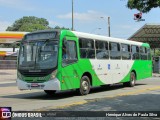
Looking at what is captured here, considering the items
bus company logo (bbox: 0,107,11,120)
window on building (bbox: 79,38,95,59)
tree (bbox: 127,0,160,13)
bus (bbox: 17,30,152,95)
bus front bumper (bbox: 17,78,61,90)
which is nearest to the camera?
bus company logo (bbox: 0,107,11,120)

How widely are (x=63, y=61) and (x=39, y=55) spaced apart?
106cm

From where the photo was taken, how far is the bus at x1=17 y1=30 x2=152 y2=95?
631 inches

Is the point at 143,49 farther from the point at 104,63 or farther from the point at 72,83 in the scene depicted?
the point at 72,83

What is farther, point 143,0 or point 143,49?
point 143,49

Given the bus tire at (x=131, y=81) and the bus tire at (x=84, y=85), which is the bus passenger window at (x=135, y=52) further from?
the bus tire at (x=84, y=85)

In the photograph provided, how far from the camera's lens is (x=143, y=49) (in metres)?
25.9

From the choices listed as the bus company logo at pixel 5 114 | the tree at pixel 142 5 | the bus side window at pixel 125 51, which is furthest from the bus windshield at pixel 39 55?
the bus company logo at pixel 5 114

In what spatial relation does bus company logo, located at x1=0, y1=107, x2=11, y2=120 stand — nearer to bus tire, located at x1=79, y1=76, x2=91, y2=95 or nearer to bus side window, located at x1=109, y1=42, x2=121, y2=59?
bus tire, located at x1=79, y1=76, x2=91, y2=95

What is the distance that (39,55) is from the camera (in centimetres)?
1638

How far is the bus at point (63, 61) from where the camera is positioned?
16031 millimetres

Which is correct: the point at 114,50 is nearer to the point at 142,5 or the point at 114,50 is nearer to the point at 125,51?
the point at 125,51

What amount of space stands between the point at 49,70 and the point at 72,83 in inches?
54.5

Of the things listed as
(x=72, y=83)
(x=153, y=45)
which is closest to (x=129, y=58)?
(x=72, y=83)

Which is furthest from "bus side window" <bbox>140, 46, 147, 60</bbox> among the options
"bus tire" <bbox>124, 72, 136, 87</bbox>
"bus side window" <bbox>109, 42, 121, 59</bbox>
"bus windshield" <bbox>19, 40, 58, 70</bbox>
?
"bus windshield" <bbox>19, 40, 58, 70</bbox>
